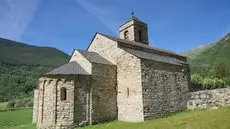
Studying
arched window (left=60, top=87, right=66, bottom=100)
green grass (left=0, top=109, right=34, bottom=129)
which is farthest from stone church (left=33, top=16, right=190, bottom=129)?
green grass (left=0, top=109, right=34, bottom=129)

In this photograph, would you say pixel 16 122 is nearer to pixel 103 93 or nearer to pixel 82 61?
pixel 82 61

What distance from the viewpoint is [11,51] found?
104 m

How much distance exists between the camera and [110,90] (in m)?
20.7

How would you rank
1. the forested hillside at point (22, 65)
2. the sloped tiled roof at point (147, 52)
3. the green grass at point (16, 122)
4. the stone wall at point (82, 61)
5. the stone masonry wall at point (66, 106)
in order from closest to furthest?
the stone masonry wall at point (66, 106) < the stone wall at point (82, 61) < the sloped tiled roof at point (147, 52) < the green grass at point (16, 122) < the forested hillside at point (22, 65)

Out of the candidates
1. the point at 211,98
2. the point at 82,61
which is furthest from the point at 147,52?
the point at 211,98

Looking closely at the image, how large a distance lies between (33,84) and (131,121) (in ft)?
223

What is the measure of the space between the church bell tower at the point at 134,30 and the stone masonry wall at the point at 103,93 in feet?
30.6

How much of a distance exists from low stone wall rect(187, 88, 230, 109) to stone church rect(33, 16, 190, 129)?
3.38 feet

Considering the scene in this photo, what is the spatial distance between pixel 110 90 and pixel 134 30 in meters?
11.4

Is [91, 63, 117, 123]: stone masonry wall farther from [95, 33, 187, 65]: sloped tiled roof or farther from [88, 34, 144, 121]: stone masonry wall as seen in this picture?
[95, 33, 187, 65]: sloped tiled roof

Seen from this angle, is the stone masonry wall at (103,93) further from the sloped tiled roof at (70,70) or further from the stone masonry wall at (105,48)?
the stone masonry wall at (105,48)

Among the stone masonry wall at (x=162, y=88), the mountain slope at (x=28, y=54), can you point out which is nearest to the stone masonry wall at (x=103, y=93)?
the stone masonry wall at (x=162, y=88)

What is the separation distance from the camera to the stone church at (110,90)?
18422 mm

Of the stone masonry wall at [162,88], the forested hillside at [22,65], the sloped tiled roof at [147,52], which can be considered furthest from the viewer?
the forested hillside at [22,65]
